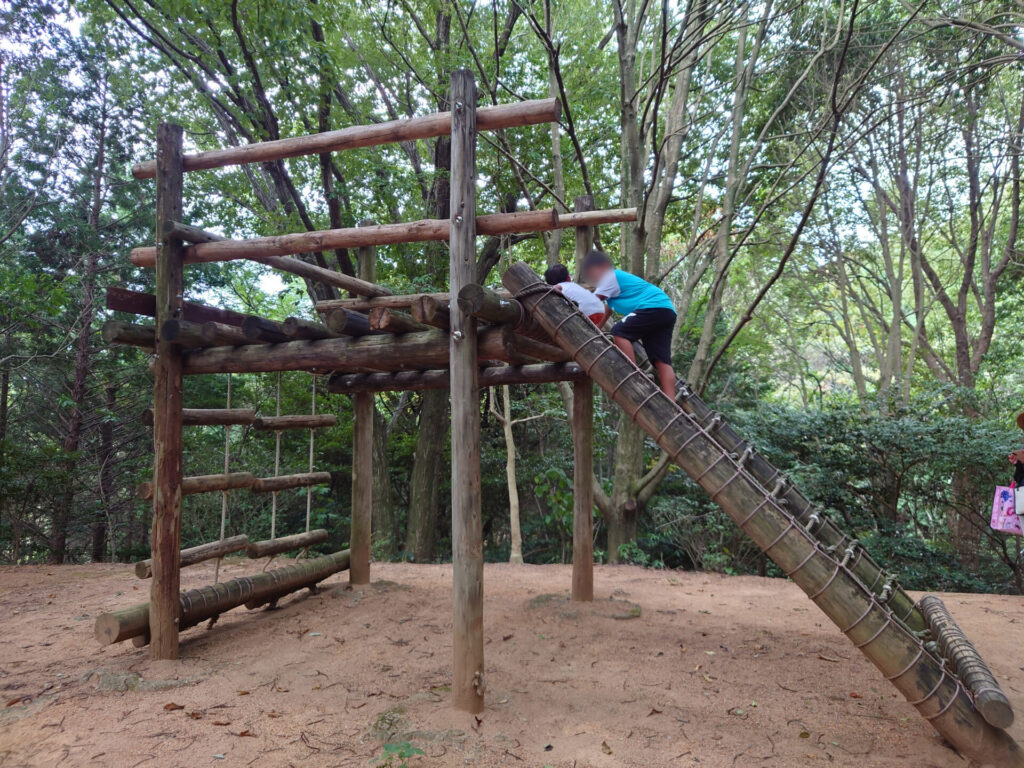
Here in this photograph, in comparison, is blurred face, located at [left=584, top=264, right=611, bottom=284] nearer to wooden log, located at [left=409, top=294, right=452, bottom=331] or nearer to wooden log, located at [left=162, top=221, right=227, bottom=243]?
wooden log, located at [left=409, top=294, right=452, bottom=331]

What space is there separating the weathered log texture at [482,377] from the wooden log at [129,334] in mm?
1967

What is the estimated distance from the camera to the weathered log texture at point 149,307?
14.0ft

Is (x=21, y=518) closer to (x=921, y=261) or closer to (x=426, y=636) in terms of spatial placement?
(x=426, y=636)

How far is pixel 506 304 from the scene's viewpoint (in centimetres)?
362

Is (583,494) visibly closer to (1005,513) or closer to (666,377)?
(666,377)

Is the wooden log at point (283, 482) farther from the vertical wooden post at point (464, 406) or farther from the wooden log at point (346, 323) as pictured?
the vertical wooden post at point (464, 406)

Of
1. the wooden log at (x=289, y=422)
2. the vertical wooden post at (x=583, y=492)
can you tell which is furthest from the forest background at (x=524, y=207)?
the wooden log at (x=289, y=422)

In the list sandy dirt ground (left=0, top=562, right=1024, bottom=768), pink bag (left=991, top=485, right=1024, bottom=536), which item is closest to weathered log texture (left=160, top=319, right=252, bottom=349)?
sandy dirt ground (left=0, top=562, right=1024, bottom=768)

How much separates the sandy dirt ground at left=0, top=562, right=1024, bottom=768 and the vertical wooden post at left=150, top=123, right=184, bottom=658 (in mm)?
369

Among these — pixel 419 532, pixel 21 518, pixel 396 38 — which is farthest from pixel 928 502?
pixel 21 518

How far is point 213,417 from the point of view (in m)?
4.77

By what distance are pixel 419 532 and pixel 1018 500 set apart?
872 centimetres

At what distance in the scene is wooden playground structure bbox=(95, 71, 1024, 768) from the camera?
3113mm

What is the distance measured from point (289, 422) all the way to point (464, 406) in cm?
265
